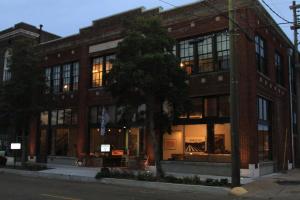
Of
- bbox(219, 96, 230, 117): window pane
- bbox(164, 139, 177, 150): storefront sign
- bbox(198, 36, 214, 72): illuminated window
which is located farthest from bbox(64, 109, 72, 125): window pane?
Result: bbox(219, 96, 230, 117): window pane

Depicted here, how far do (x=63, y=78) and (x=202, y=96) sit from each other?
1358cm

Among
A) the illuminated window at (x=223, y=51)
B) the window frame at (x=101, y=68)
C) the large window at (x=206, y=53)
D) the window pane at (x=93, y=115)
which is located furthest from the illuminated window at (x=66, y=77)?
the illuminated window at (x=223, y=51)

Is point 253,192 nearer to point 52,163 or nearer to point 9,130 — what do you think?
point 52,163

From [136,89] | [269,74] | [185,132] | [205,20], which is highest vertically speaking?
[205,20]

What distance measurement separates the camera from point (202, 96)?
25.4 m

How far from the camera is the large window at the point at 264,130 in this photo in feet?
82.7

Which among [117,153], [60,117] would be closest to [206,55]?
[117,153]

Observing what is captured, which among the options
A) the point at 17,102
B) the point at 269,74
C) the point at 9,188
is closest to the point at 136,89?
the point at 9,188

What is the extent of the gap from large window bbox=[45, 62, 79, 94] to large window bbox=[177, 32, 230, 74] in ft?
33.9

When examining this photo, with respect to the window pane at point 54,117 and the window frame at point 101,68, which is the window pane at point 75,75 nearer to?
the window frame at point 101,68

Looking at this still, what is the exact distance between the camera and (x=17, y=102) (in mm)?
30422

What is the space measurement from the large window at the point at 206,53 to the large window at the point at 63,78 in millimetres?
10320

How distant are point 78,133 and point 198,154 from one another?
1060 centimetres

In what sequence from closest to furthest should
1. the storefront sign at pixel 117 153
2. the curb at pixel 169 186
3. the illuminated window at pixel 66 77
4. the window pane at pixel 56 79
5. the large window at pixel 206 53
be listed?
the curb at pixel 169 186, the large window at pixel 206 53, the storefront sign at pixel 117 153, the illuminated window at pixel 66 77, the window pane at pixel 56 79
